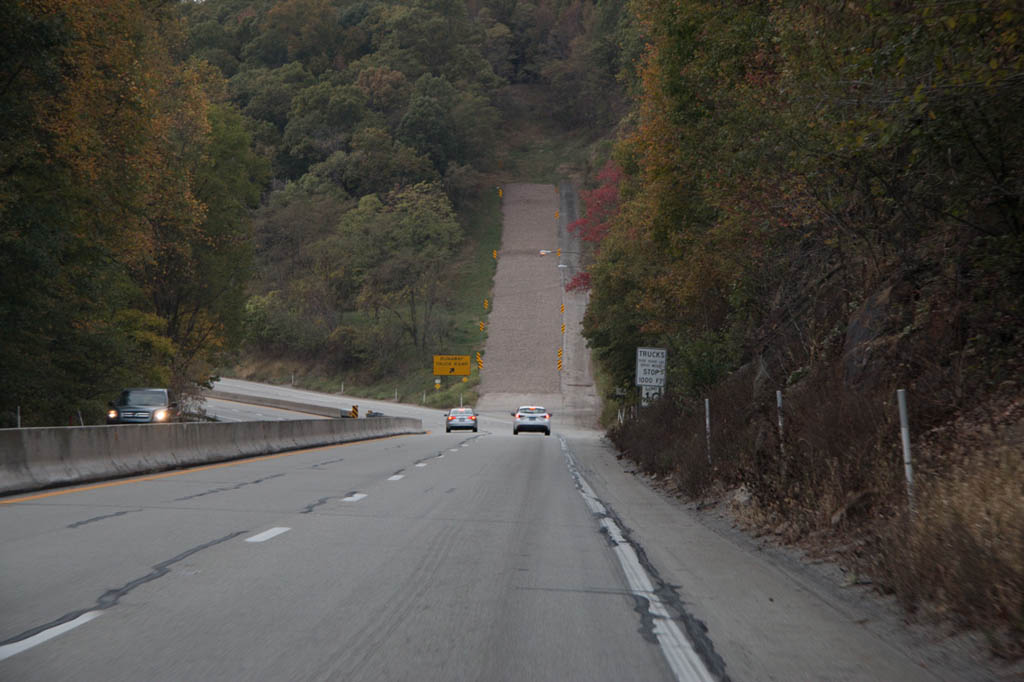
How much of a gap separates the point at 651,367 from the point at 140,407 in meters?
16.5

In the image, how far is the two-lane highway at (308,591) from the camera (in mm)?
5621

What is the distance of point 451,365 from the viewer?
274 feet

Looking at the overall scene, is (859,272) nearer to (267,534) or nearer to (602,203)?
(267,534)

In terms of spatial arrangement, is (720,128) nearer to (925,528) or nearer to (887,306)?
(887,306)

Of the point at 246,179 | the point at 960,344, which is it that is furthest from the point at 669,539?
the point at 246,179

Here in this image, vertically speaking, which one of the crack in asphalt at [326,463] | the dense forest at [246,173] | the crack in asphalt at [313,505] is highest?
the dense forest at [246,173]

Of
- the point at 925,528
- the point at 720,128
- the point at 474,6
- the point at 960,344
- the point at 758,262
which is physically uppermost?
the point at 474,6

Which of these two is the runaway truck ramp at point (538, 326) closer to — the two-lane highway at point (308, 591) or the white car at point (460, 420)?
the white car at point (460, 420)

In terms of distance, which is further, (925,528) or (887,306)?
(887,306)

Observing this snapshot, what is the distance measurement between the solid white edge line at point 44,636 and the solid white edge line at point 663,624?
143 inches

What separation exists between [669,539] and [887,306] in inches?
189

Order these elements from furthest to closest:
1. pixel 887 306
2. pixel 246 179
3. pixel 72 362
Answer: pixel 246 179, pixel 72 362, pixel 887 306

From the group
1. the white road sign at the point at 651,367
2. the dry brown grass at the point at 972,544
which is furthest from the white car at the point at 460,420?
the dry brown grass at the point at 972,544

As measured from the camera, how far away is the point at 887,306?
13.9m
